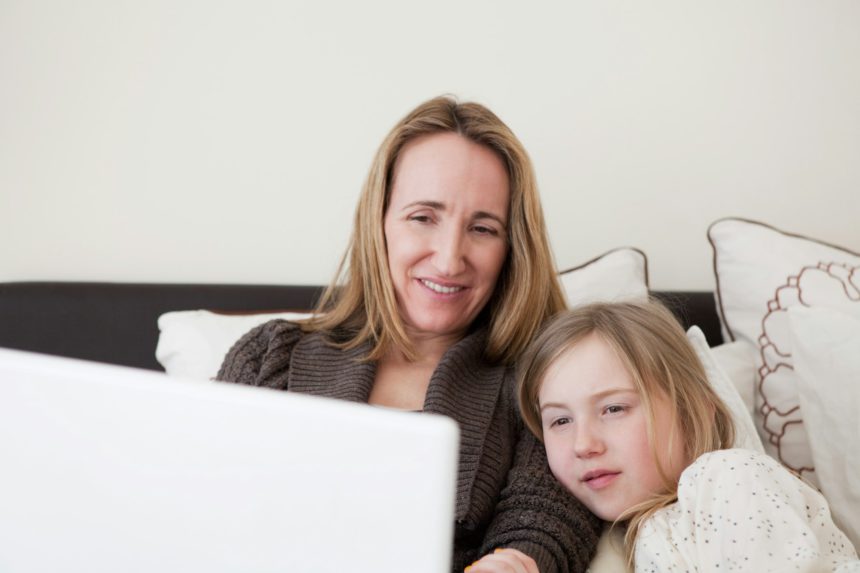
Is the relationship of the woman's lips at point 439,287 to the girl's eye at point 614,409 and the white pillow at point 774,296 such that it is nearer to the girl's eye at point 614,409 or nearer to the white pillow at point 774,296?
the girl's eye at point 614,409

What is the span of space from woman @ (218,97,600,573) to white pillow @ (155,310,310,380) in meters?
0.14

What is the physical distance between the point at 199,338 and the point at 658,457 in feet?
2.89

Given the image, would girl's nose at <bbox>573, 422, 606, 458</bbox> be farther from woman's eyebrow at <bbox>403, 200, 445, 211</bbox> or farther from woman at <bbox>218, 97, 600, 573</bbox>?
woman's eyebrow at <bbox>403, 200, 445, 211</bbox>

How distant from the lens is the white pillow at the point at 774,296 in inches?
52.1

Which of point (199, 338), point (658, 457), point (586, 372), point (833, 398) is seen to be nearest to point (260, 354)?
point (199, 338)

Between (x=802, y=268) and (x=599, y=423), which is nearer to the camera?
(x=599, y=423)

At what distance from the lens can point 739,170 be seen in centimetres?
182

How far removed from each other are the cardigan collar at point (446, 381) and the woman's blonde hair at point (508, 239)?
0.11 ft

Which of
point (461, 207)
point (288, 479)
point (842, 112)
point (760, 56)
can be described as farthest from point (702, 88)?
point (288, 479)

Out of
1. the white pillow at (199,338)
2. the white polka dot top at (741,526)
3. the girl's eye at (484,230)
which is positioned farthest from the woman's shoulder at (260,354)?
the white polka dot top at (741,526)

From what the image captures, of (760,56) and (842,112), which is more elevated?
(760,56)

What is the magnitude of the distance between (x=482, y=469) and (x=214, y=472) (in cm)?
70

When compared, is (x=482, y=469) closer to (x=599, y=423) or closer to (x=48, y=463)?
(x=599, y=423)

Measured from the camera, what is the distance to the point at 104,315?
1.61m
